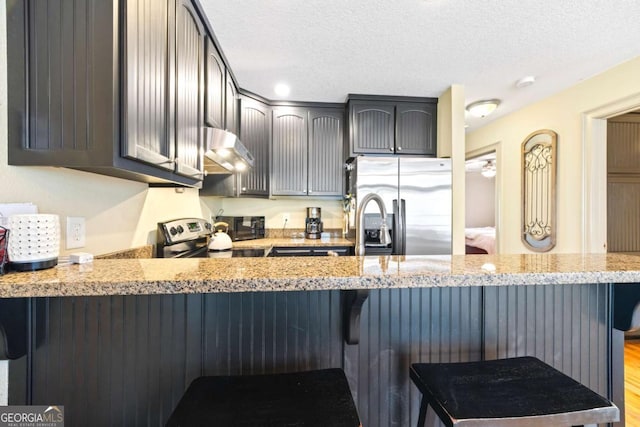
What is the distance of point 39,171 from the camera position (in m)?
1.02

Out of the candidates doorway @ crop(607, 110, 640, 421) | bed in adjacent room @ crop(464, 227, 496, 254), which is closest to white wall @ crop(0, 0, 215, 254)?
doorway @ crop(607, 110, 640, 421)

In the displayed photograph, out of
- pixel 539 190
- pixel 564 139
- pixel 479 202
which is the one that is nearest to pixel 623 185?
pixel 539 190

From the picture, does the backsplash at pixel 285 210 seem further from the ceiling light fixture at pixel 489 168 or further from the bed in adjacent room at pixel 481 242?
the ceiling light fixture at pixel 489 168

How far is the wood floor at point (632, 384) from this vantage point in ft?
5.74

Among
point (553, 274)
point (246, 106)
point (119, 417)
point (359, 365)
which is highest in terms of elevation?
point (246, 106)

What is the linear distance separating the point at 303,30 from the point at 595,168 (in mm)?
2676

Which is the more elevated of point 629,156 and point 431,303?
point 629,156

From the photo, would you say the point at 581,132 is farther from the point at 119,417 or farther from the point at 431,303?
the point at 119,417

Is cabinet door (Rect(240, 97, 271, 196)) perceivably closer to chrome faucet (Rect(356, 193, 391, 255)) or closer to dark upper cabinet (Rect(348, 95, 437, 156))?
dark upper cabinet (Rect(348, 95, 437, 156))

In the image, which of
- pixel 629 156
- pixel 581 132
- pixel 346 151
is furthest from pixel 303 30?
pixel 629 156

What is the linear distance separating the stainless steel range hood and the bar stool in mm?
1564

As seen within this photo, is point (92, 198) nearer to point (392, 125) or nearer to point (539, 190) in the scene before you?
point (392, 125)

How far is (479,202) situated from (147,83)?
8.94 metres

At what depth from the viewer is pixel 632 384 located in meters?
2.09
